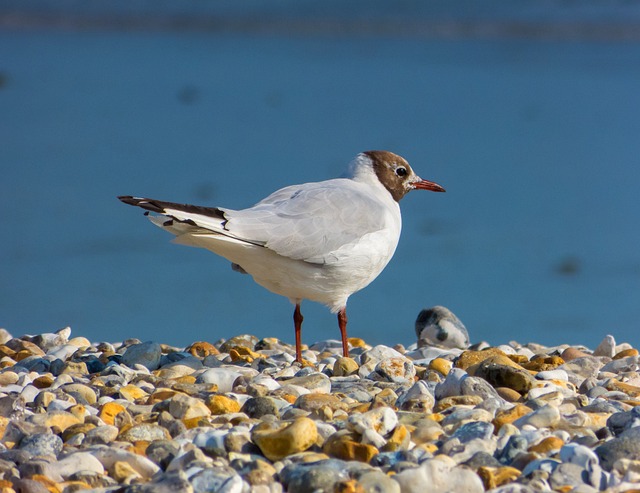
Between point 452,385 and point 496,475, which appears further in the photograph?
point 452,385

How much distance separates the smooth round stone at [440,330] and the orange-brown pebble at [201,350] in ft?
3.79

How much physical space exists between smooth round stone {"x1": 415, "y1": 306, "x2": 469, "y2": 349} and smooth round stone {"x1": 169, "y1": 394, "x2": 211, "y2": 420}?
2125mm

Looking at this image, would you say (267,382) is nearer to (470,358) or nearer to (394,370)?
(394,370)

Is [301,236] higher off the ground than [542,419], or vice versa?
[301,236]

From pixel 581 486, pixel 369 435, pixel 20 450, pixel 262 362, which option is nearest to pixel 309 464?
pixel 369 435

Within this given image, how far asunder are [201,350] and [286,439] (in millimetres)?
1992

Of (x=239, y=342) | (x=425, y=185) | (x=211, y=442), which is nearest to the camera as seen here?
(x=211, y=442)

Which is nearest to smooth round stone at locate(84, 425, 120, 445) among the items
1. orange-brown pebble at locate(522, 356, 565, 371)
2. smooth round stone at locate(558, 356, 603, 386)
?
orange-brown pebble at locate(522, 356, 565, 371)

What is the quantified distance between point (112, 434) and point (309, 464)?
779 mm

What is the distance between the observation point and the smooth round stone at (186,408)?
3.41m

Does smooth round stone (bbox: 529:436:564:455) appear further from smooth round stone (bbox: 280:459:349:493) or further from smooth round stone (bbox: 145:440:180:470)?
smooth round stone (bbox: 145:440:180:470)

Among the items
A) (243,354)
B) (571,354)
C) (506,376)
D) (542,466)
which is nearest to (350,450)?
(542,466)

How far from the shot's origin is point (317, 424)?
317 cm

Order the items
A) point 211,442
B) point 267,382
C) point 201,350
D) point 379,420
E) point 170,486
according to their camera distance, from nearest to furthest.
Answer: point 170,486 < point 211,442 < point 379,420 < point 267,382 < point 201,350
